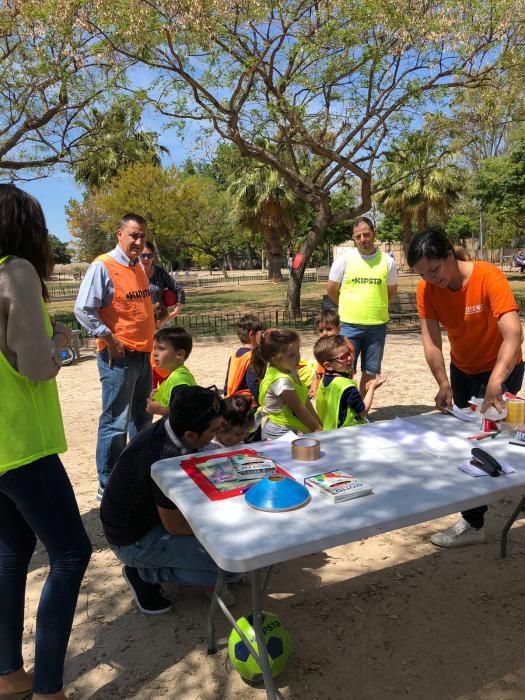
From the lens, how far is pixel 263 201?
90.8 feet

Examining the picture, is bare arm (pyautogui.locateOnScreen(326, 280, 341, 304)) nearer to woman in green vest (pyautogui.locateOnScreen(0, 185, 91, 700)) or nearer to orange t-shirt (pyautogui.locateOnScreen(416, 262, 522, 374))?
orange t-shirt (pyautogui.locateOnScreen(416, 262, 522, 374))

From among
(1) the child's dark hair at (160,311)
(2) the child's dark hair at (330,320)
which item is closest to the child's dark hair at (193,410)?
(2) the child's dark hair at (330,320)

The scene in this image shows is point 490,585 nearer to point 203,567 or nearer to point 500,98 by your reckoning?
point 203,567

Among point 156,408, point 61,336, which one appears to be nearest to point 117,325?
point 156,408

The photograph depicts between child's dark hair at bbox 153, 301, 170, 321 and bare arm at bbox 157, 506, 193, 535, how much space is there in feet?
10.4

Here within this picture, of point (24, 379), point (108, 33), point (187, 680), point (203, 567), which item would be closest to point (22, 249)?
point (24, 379)

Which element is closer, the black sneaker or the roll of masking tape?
the roll of masking tape

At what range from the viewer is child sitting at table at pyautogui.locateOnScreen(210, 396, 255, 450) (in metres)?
3.29

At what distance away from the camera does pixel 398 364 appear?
866cm

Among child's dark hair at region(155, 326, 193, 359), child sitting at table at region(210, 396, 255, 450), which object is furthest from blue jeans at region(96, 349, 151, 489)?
child sitting at table at region(210, 396, 255, 450)

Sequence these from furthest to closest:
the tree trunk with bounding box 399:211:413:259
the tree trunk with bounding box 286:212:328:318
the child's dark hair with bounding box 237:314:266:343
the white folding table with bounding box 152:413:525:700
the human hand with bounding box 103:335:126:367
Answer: the tree trunk with bounding box 399:211:413:259 → the tree trunk with bounding box 286:212:328:318 → the child's dark hair with bounding box 237:314:266:343 → the human hand with bounding box 103:335:126:367 → the white folding table with bounding box 152:413:525:700

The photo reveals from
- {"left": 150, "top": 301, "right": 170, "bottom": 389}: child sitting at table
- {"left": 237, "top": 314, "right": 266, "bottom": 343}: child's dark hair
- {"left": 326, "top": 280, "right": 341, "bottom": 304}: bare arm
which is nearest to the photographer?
{"left": 150, "top": 301, "right": 170, "bottom": 389}: child sitting at table

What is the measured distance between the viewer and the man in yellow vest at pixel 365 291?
507cm

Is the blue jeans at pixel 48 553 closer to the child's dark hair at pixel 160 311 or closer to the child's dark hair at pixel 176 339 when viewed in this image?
the child's dark hair at pixel 176 339
